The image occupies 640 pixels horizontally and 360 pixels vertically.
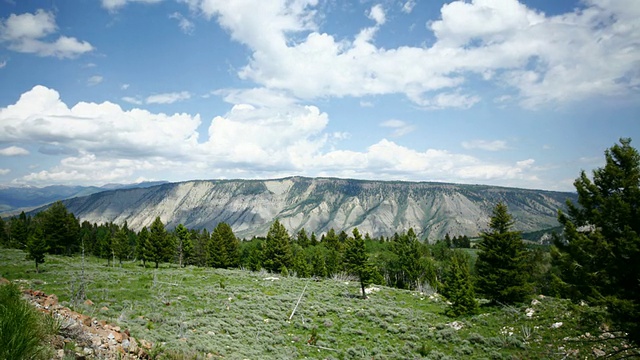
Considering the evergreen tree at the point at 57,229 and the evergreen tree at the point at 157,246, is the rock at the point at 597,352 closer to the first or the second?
the evergreen tree at the point at 157,246

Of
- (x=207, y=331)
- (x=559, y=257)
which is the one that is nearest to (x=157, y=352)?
(x=207, y=331)

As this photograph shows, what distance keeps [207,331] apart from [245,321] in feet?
14.4

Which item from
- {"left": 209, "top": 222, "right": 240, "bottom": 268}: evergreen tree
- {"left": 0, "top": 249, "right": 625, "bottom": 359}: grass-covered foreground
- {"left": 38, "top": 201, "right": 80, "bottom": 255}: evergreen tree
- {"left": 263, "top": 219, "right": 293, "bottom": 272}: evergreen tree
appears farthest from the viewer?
{"left": 209, "top": 222, "right": 240, "bottom": 268}: evergreen tree

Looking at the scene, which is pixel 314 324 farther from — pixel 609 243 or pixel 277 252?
pixel 277 252

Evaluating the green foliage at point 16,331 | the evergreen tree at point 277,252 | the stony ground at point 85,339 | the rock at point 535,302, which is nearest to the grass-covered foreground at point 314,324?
the rock at point 535,302

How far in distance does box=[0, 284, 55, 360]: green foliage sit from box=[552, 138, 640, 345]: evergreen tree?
18683 mm

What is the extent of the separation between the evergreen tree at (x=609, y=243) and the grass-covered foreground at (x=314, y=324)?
175 centimetres

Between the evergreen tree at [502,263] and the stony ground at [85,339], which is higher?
the stony ground at [85,339]

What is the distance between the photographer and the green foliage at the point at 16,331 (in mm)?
5055

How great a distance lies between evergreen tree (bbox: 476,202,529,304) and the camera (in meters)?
29.9

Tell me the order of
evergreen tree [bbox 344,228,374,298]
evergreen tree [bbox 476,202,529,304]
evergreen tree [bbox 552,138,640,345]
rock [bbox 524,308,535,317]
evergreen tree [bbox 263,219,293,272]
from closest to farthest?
evergreen tree [bbox 552,138,640,345], rock [bbox 524,308,535,317], evergreen tree [bbox 476,202,529,304], evergreen tree [bbox 344,228,374,298], evergreen tree [bbox 263,219,293,272]

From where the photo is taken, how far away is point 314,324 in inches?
1041

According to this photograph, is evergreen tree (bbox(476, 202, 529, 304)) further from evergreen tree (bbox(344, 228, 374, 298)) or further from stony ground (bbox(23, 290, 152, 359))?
stony ground (bbox(23, 290, 152, 359))

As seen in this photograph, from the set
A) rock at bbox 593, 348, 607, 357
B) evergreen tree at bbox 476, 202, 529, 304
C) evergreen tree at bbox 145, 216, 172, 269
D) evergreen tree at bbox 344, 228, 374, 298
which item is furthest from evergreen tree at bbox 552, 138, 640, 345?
evergreen tree at bbox 145, 216, 172, 269
